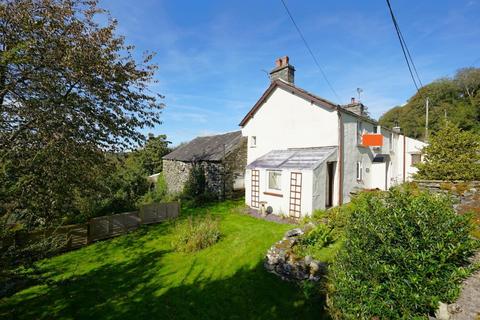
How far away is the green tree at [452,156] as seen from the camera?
11992mm

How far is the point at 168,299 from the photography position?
6867 millimetres

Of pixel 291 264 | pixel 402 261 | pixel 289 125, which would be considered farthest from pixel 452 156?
pixel 402 261

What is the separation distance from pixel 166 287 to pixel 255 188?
371 inches

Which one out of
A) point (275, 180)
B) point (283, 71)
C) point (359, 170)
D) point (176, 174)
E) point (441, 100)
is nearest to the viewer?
point (275, 180)

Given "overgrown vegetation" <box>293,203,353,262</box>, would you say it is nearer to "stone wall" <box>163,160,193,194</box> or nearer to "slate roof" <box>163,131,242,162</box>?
"slate roof" <box>163,131,242,162</box>

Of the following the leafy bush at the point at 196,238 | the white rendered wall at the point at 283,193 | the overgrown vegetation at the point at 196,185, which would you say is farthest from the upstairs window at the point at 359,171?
the overgrown vegetation at the point at 196,185

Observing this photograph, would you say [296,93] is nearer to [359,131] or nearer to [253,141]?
[359,131]

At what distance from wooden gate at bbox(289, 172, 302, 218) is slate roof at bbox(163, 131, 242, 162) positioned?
7.83 metres

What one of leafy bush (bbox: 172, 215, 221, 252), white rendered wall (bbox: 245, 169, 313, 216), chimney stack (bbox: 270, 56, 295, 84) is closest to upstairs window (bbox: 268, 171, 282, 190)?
white rendered wall (bbox: 245, 169, 313, 216)

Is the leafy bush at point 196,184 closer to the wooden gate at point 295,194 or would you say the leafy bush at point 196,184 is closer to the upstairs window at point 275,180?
the upstairs window at point 275,180

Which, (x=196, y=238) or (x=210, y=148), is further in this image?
(x=210, y=148)

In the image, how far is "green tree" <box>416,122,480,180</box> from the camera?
12.0 metres

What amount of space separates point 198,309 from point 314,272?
3483mm

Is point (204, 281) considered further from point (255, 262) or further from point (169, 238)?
point (169, 238)
